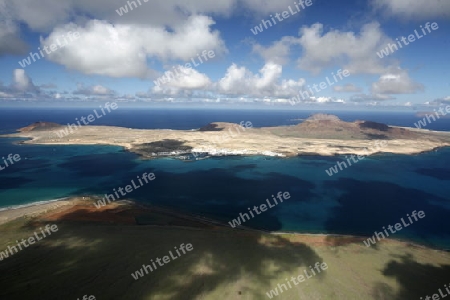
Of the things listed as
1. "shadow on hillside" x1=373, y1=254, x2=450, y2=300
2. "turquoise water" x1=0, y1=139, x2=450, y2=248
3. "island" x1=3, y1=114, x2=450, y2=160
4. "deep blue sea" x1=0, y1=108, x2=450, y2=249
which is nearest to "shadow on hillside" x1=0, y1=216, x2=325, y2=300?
"shadow on hillside" x1=373, y1=254, x2=450, y2=300

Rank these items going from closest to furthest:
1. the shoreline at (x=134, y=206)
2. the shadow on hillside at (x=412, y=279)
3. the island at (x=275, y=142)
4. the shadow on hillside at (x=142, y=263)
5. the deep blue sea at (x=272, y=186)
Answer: the shadow on hillside at (x=142, y=263) → the shadow on hillside at (x=412, y=279) → the shoreline at (x=134, y=206) → the deep blue sea at (x=272, y=186) → the island at (x=275, y=142)

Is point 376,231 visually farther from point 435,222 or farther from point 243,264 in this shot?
point 243,264

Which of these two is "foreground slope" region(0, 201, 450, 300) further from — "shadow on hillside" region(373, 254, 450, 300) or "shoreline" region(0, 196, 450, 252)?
"shoreline" region(0, 196, 450, 252)

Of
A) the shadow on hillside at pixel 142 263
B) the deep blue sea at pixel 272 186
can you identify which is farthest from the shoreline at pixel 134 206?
the shadow on hillside at pixel 142 263

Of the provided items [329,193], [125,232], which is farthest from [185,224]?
[329,193]

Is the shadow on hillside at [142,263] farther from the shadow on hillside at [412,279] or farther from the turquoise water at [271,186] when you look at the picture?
the turquoise water at [271,186]

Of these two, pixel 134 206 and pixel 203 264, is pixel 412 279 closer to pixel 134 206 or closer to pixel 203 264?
pixel 203 264

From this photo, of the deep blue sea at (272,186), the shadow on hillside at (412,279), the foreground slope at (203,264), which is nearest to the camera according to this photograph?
the foreground slope at (203,264)
